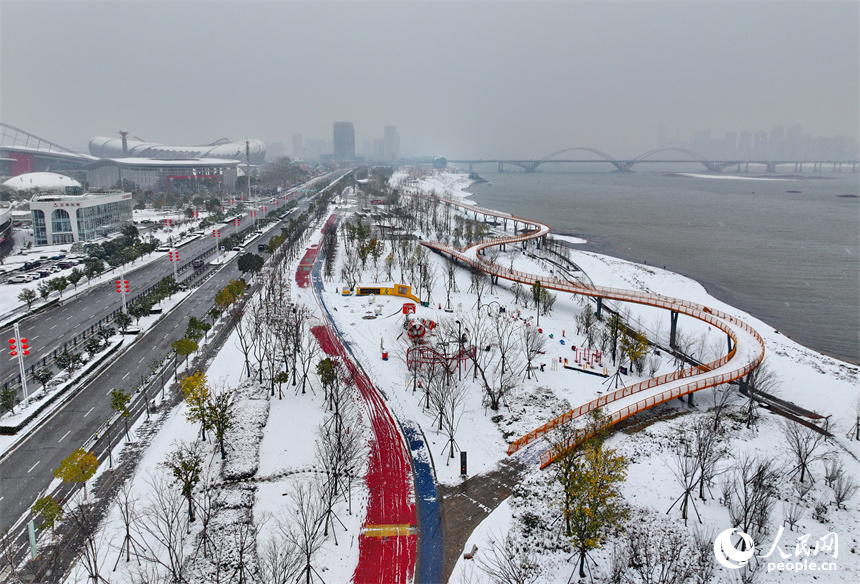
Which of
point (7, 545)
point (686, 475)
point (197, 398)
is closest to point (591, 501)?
point (686, 475)

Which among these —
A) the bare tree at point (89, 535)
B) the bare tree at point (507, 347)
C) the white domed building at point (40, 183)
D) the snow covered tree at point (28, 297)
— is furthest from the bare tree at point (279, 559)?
the white domed building at point (40, 183)

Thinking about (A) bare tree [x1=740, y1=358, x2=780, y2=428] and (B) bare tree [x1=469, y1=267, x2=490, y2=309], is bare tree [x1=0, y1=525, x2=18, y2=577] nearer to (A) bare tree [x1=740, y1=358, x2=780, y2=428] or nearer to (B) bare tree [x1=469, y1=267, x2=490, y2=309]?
(A) bare tree [x1=740, y1=358, x2=780, y2=428]

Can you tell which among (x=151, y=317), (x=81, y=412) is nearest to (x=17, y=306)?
(x=151, y=317)

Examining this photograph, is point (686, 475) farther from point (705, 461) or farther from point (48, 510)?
point (48, 510)

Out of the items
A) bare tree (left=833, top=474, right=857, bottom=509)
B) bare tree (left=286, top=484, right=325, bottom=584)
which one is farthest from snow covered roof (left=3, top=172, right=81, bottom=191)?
bare tree (left=833, top=474, right=857, bottom=509)

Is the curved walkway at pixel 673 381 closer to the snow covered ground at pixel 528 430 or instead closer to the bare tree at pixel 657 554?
the snow covered ground at pixel 528 430
